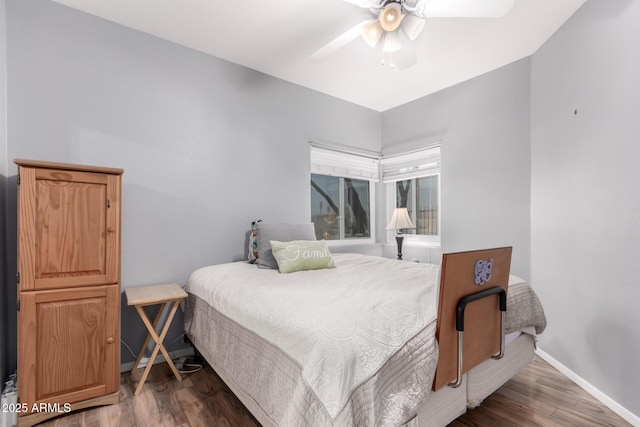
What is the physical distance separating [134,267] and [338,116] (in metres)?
2.60

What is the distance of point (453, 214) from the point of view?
328cm

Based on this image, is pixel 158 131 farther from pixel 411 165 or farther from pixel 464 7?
pixel 411 165

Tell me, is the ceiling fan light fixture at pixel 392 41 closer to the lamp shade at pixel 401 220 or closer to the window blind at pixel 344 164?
the window blind at pixel 344 164

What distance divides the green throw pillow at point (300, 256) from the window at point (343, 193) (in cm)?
115

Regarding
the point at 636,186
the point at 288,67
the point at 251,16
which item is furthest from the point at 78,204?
the point at 636,186

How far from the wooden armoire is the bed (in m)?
0.56

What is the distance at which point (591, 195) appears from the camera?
1.98 meters

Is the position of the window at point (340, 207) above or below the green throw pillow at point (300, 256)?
above

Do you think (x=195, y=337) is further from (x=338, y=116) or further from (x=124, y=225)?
(x=338, y=116)

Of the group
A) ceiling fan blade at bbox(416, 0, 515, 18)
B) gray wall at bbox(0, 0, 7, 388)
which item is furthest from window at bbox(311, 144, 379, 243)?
gray wall at bbox(0, 0, 7, 388)

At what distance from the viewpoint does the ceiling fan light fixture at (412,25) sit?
1.90 meters

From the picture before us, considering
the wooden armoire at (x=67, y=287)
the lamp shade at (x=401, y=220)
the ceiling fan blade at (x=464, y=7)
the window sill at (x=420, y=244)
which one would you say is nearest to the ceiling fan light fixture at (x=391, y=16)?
the ceiling fan blade at (x=464, y=7)

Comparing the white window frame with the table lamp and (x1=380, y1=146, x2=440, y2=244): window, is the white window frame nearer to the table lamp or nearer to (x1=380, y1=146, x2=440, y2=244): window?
(x1=380, y1=146, x2=440, y2=244): window

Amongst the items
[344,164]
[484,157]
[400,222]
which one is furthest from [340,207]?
[484,157]
